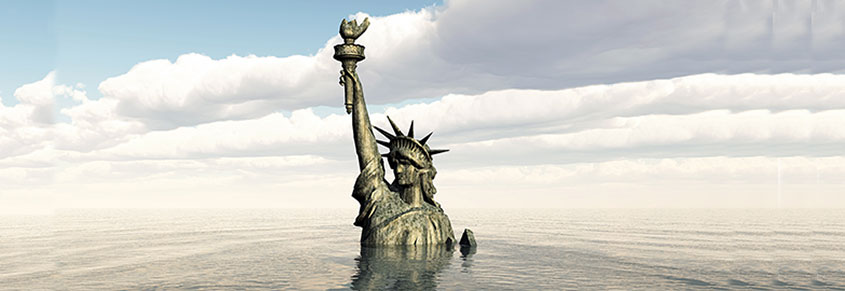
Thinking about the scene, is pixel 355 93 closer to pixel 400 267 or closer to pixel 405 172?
pixel 405 172

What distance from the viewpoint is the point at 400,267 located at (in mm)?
21031

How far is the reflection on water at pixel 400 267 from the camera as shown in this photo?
1777 centimetres

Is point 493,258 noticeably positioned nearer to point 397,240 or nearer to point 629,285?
point 397,240

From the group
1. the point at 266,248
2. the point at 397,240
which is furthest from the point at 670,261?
the point at 266,248

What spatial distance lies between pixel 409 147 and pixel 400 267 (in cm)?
807

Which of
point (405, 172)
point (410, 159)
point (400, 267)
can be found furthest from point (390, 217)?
point (400, 267)

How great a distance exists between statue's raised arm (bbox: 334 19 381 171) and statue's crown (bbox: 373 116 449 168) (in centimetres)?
65

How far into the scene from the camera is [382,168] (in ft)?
93.8

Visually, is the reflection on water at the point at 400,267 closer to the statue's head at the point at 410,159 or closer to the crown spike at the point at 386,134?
the statue's head at the point at 410,159

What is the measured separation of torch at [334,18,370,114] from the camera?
2852cm

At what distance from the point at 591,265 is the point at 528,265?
2.43 metres

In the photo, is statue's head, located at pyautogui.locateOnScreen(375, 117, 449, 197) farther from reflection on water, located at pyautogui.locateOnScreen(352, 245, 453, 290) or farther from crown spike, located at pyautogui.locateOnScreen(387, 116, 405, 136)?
reflection on water, located at pyautogui.locateOnScreen(352, 245, 453, 290)

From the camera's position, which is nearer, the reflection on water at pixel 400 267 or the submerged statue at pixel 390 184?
the reflection on water at pixel 400 267

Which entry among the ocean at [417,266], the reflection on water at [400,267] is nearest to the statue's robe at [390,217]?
the reflection on water at [400,267]
